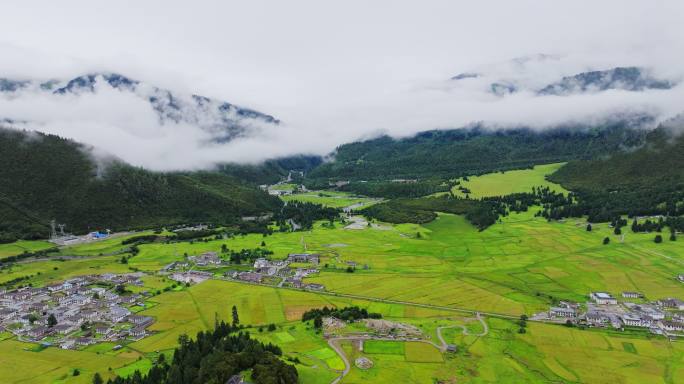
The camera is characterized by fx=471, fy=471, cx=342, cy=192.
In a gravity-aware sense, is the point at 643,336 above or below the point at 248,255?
below

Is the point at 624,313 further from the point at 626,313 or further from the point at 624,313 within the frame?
the point at 626,313

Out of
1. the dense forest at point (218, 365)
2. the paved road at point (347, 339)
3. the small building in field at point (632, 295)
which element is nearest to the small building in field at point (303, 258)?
the paved road at point (347, 339)

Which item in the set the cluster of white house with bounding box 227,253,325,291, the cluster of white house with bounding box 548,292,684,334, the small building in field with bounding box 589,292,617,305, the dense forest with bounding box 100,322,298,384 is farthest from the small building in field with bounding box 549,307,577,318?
the dense forest with bounding box 100,322,298,384

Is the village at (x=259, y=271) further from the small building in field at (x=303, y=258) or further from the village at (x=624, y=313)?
the village at (x=624, y=313)

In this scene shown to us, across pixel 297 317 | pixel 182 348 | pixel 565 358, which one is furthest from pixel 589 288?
pixel 182 348

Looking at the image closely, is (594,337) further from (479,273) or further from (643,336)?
(479,273)

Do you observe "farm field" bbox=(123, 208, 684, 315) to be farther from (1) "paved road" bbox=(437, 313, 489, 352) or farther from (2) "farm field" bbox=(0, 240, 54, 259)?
(2) "farm field" bbox=(0, 240, 54, 259)
